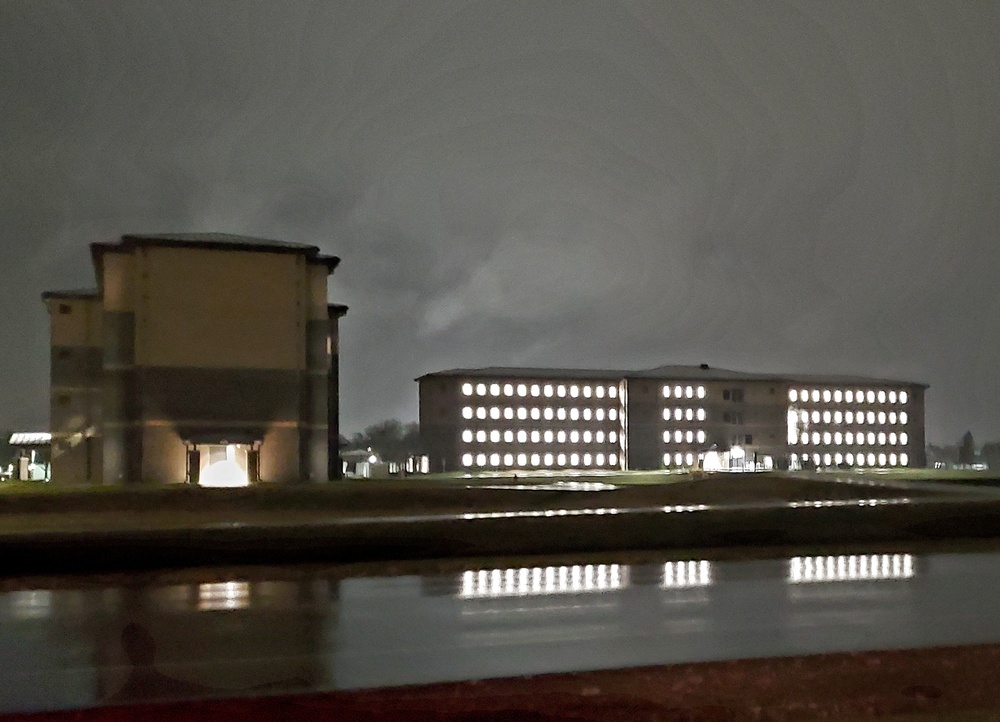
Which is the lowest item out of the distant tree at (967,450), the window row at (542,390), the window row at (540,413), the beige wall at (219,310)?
the distant tree at (967,450)

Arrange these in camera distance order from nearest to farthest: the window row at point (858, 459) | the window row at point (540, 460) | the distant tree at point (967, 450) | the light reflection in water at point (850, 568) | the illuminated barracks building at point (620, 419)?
1. the light reflection in water at point (850, 568)
2. the window row at point (540, 460)
3. the illuminated barracks building at point (620, 419)
4. the window row at point (858, 459)
5. the distant tree at point (967, 450)

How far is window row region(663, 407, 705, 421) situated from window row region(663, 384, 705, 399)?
56.0 inches

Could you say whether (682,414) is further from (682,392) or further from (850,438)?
(850,438)

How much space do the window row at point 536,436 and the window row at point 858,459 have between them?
2222cm

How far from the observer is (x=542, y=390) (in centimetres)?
8825

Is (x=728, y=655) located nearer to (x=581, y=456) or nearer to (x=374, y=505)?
(x=374, y=505)

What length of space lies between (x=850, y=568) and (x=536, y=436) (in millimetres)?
77706

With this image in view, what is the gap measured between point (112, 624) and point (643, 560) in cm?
589

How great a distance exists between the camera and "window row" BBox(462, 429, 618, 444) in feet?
278

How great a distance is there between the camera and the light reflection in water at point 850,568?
872cm

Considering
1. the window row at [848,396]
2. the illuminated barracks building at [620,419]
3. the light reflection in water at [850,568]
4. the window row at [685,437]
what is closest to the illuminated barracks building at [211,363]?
the light reflection in water at [850,568]

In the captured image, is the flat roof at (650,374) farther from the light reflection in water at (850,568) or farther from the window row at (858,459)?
the light reflection in water at (850,568)

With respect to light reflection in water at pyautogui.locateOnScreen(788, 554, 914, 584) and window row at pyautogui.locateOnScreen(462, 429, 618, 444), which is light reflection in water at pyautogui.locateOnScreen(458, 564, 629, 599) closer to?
light reflection in water at pyautogui.locateOnScreen(788, 554, 914, 584)

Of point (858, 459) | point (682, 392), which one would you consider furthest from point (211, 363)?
point (858, 459)
